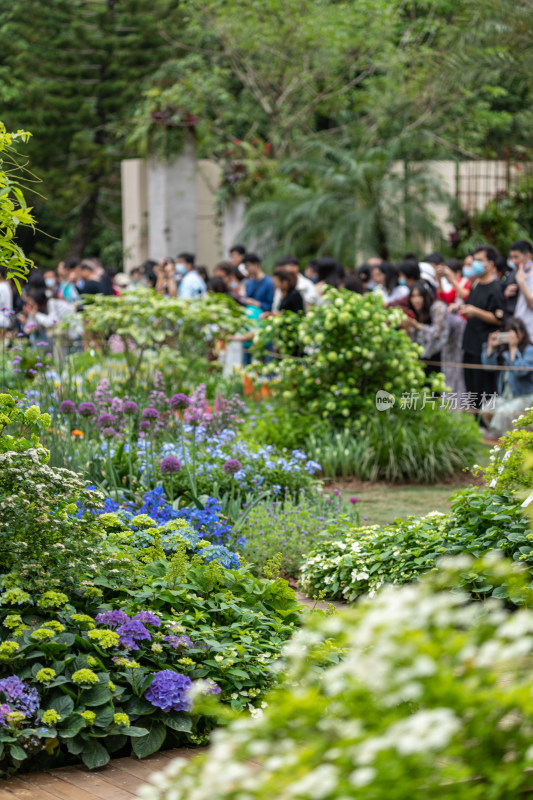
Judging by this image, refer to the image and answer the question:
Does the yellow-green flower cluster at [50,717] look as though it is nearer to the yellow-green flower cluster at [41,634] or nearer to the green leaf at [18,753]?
the green leaf at [18,753]

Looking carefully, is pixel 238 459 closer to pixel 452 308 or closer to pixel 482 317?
pixel 482 317

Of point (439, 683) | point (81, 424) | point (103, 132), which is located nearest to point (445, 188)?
point (103, 132)

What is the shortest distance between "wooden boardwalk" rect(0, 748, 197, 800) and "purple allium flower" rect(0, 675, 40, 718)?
0.21 m

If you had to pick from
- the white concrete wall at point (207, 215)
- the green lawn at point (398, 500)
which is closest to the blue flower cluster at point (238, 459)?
the green lawn at point (398, 500)

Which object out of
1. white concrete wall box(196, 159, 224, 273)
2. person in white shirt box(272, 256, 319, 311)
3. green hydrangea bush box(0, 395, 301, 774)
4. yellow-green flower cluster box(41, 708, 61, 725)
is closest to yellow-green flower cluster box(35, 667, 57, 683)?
green hydrangea bush box(0, 395, 301, 774)

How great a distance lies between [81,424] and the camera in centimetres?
677

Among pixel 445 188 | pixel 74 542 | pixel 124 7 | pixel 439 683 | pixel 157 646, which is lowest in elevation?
pixel 157 646

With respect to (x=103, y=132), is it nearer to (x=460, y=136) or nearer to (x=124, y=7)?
(x=124, y=7)

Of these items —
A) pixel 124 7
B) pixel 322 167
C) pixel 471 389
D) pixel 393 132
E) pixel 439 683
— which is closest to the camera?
pixel 439 683

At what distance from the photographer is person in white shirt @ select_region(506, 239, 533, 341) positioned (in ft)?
31.8

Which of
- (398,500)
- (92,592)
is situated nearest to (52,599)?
(92,592)

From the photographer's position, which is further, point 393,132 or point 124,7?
point 124,7

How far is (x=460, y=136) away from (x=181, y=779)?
2093cm

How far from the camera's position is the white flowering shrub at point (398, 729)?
142 centimetres
